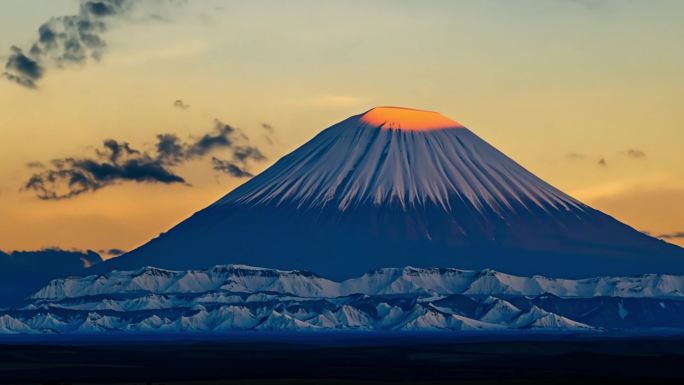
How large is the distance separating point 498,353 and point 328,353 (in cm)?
1460

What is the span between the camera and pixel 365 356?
153125 mm

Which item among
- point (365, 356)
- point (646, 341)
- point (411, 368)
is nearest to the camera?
point (411, 368)

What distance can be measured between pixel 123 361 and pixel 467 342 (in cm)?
5576

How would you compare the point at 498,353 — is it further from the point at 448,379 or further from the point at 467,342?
the point at 448,379

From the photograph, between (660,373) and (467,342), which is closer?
(660,373)

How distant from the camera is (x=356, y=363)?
138750mm

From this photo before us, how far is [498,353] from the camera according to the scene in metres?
158

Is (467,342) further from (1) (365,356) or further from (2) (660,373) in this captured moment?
(2) (660,373)

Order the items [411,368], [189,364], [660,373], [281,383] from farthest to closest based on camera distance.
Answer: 1. [189,364]
2. [411,368]
3. [660,373]
4. [281,383]

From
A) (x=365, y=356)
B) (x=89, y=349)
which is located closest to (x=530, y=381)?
(x=365, y=356)

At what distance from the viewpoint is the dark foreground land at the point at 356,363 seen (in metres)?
113

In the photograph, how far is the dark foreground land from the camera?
4451 inches

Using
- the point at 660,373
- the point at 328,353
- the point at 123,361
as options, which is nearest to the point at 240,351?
the point at 328,353

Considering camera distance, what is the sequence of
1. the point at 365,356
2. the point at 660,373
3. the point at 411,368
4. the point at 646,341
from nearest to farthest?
the point at 660,373 → the point at 411,368 → the point at 365,356 → the point at 646,341
